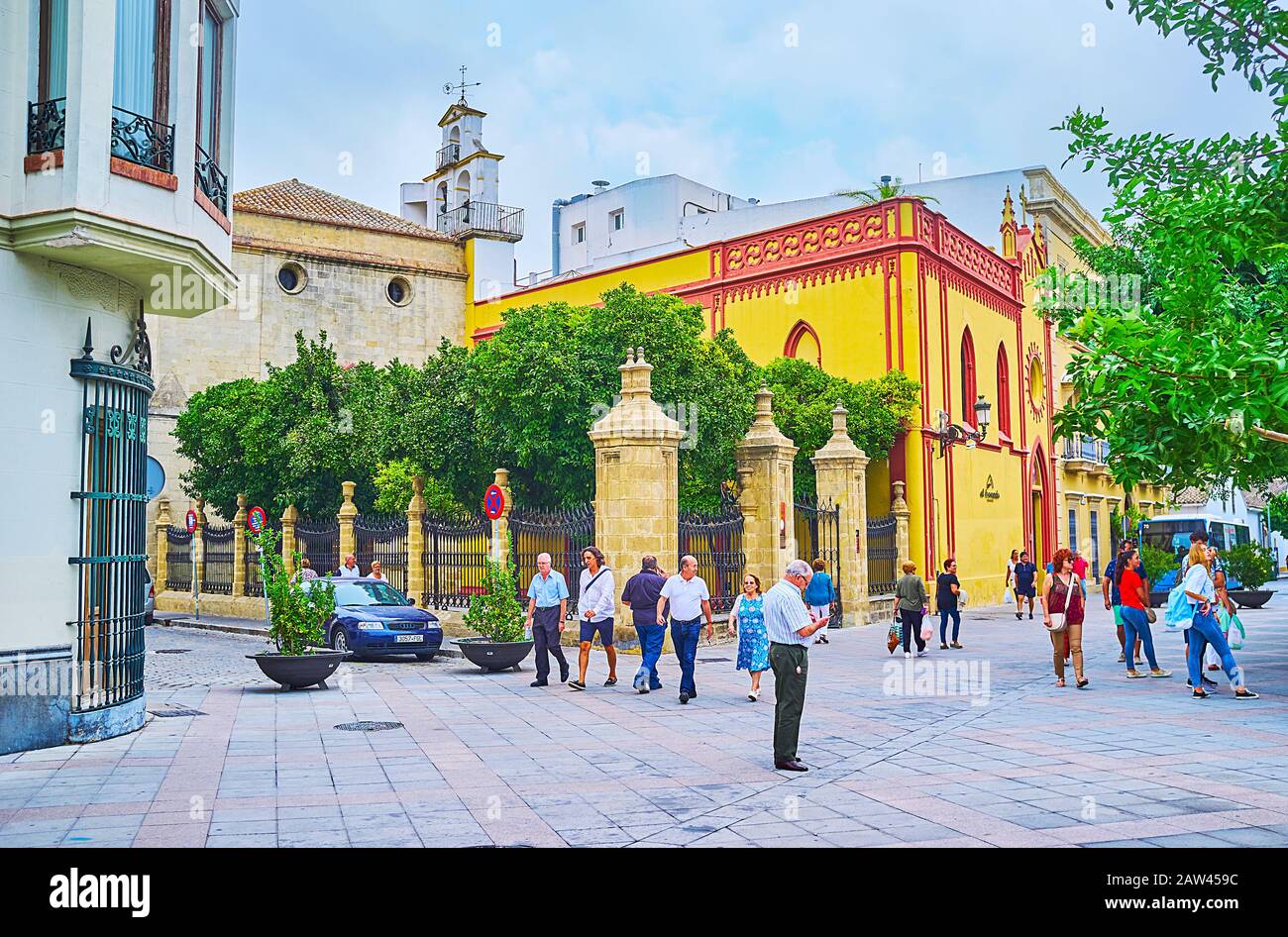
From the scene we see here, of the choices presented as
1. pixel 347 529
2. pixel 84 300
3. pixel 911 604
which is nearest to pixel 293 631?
pixel 84 300

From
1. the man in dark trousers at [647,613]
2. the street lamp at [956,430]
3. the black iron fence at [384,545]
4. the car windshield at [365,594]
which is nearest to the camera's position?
the man in dark trousers at [647,613]

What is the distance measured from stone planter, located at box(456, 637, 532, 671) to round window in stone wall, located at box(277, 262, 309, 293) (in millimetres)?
23040

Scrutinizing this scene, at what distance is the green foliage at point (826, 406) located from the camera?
25.5 m

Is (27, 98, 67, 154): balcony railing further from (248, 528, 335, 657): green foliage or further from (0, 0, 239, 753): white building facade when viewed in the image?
(248, 528, 335, 657): green foliage

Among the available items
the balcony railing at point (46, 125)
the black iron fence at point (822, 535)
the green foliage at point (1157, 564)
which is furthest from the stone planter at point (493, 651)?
the green foliage at point (1157, 564)

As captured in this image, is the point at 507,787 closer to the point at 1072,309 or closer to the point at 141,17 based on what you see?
the point at 141,17

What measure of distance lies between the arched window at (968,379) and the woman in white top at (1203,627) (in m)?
17.8

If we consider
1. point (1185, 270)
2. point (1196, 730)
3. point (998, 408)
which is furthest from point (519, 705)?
point (998, 408)

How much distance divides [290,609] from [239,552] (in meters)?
16.2

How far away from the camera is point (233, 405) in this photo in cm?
2850

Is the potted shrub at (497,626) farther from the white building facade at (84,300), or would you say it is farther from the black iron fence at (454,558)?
the white building facade at (84,300)

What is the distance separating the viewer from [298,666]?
13805 millimetres

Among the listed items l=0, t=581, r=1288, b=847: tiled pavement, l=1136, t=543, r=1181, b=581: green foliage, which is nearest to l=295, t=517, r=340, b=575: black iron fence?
l=0, t=581, r=1288, b=847: tiled pavement

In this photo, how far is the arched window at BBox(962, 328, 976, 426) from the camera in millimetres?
30062
